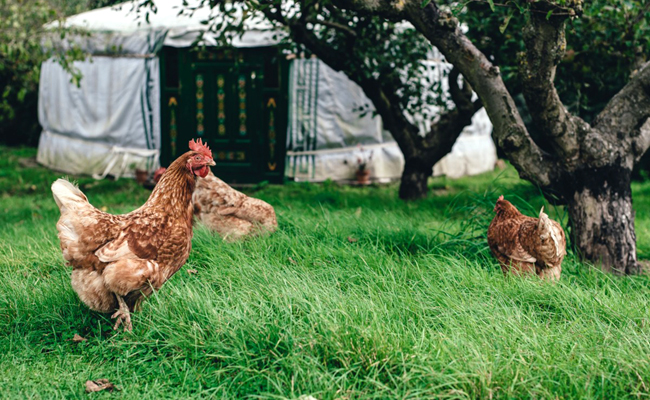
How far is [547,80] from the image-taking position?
4.24 m

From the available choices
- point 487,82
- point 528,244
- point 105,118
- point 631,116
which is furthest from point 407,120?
point 105,118

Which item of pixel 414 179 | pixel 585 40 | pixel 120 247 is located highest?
pixel 585 40

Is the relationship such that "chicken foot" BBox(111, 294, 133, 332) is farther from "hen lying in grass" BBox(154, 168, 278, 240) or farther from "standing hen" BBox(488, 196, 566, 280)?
"standing hen" BBox(488, 196, 566, 280)

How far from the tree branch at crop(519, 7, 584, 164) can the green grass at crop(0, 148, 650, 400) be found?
36.6 inches

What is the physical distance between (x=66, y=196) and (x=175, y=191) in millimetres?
594

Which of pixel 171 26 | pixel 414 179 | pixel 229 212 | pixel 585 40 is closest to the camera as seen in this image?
pixel 229 212

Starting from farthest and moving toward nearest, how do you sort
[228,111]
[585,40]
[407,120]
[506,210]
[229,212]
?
[228,111]
[407,120]
[585,40]
[229,212]
[506,210]

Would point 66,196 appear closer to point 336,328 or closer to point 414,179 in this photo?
point 336,328

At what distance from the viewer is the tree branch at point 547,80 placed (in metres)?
4.09

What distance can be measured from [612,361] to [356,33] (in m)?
5.15

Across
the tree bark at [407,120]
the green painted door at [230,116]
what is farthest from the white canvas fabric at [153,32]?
the tree bark at [407,120]

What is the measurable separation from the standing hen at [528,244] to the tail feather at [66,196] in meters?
2.68

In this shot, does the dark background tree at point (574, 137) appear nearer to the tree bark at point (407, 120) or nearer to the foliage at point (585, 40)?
the foliage at point (585, 40)

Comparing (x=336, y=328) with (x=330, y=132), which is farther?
(x=330, y=132)
